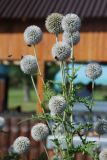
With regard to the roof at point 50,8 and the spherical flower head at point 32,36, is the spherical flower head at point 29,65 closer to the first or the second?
the spherical flower head at point 32,36

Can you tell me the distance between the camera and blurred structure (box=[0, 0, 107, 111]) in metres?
14.4

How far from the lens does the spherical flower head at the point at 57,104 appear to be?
12.3 ft

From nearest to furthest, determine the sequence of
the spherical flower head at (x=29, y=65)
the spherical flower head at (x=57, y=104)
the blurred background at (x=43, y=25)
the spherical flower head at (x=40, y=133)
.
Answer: the spherical flower head at (x=57, y=104), the spherical flower head at (x=29, y=65), the spherical flower head at (x=40, y=133), the blurred background at (x=43, y=25)

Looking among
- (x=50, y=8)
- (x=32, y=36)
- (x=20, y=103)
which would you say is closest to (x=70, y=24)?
(x=32, y=36)

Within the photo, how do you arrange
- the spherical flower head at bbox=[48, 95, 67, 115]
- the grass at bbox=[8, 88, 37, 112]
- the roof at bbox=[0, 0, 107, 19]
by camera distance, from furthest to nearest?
the grass at bbox=[8, 88, 37, 112]
the roof at bbox=[0, 0, 107, 19]
the spherical flower head at bbox=[48, 95, 67, 115]

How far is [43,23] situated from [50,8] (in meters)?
0.54

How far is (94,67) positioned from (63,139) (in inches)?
22.6

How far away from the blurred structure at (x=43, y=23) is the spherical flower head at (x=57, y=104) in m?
10.3

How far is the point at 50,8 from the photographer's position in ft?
48.0

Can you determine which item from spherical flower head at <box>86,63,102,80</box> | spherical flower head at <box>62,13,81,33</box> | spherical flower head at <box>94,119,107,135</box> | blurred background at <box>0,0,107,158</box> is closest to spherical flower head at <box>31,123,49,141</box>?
spherical flower head at <box>94,119,107,135</box>

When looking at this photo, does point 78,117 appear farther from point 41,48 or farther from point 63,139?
point 63,139

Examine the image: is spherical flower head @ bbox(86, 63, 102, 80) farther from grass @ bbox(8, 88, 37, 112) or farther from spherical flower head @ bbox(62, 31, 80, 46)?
grass @ bbox(8, 88, 37, 112)

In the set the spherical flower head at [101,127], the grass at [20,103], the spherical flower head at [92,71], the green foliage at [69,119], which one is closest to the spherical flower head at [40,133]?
the green foliage at [69,119]

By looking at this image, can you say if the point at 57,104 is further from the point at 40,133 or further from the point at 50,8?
the point at 50,8
